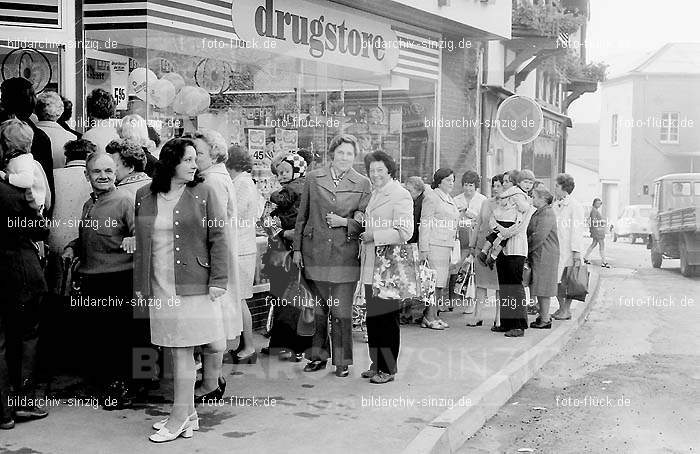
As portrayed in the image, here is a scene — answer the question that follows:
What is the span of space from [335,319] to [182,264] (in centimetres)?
207

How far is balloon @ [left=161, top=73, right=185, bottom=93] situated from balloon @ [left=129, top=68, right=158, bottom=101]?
236 millimetres

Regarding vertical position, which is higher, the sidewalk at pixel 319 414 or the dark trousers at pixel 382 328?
the dark trousers at pixel 382 328

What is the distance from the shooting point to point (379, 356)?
7344 millimetres

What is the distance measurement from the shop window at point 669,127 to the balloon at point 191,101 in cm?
4329

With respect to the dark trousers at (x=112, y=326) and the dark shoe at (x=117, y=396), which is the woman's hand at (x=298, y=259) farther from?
the dark shoe at (x=117, y=396)

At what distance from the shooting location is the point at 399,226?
23.3 ft

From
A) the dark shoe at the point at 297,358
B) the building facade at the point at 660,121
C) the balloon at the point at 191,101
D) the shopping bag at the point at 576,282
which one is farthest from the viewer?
the building facade at the point at 660,121

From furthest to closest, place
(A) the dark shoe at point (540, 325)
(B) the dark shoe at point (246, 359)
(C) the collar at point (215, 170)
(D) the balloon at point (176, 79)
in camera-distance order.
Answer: (A) the dark shoe at point (540, 325) → (D) the balloon at point (176, 79) → (B) the dark shoe at point (246, 359) → (C) the collar at point (215, 170)

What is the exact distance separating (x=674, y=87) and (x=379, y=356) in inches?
1792

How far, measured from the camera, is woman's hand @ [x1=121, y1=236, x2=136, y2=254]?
602 centimetres

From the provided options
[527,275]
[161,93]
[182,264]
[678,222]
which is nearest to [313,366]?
[182,264]

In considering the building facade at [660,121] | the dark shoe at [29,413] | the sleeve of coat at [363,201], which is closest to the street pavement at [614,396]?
the sleeve of coat at [363,201]

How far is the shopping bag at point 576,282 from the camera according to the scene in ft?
36.0

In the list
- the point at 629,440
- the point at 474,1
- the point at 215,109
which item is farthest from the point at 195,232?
the point at 474,1
